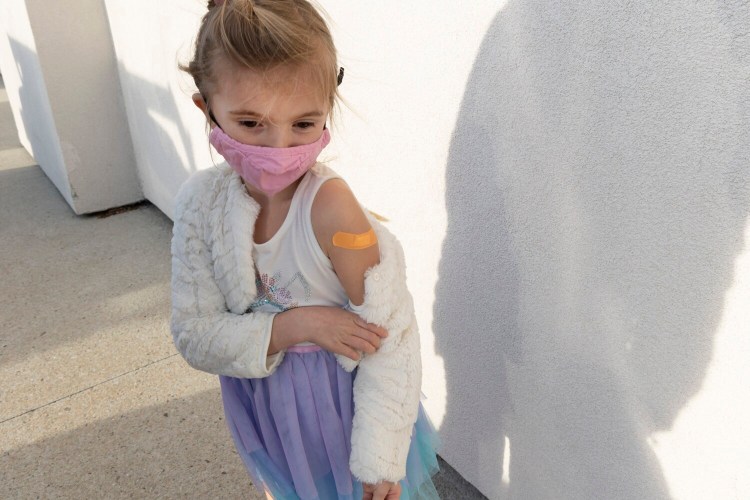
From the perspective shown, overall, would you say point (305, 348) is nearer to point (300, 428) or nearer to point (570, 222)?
point (300, 428)

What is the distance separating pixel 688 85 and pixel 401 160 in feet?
2.91

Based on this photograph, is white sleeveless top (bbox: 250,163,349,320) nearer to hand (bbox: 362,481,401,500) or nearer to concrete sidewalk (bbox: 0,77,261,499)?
hand (bbox: 362,481,401,500)

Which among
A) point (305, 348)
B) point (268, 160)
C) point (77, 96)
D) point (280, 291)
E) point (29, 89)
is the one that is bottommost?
point (29, 89)

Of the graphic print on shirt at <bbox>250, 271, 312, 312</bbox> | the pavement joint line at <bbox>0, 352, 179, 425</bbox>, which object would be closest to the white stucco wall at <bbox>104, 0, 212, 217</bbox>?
the pavement joint line at <bbox>0, 352, 179, 425</bbox>

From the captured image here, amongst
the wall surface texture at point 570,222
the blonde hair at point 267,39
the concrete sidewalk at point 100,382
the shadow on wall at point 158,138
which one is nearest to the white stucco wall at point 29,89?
the shadow on wall at point 158,138

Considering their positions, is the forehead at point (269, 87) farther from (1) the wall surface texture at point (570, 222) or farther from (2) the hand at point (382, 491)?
(2) the hand at point (382, 491)

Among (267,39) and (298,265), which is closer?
(267,39)

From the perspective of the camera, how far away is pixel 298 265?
1198mm

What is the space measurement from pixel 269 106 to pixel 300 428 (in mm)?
656

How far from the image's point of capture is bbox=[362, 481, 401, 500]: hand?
1.18 meters

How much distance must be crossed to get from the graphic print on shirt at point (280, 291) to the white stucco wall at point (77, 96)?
11.1 ft

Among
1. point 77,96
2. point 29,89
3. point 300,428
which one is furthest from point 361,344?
point 29,89

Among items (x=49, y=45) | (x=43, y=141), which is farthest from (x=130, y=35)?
(x=43, y=141)

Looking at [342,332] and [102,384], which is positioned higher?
[342,332]
